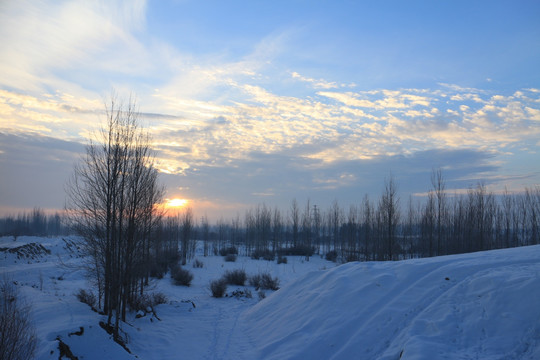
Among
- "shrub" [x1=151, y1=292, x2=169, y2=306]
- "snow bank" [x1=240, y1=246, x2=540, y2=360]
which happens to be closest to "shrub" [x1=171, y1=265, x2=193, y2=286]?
"shrub" [x1=151, y1=292, x2=169, y2=306]

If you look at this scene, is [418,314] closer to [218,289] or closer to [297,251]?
[218,289]

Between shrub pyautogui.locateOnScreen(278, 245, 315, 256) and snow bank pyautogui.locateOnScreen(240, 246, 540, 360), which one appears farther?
shrub pyautogui.locateOnScreen(278, 245, 315, 256)

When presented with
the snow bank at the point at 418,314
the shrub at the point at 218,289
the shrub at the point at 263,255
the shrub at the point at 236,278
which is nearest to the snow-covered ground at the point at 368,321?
the snow bank at the point at 418,314

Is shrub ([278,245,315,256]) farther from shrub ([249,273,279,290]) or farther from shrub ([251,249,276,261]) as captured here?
shrub ([249,273,279,290])

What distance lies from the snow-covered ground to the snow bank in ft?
0.07

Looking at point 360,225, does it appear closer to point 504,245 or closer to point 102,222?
point 504,245

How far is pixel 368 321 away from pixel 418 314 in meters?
1.09

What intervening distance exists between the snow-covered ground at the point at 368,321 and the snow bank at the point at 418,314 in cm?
2

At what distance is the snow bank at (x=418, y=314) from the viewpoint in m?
5.45

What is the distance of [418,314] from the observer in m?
6.82

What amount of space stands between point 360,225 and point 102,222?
3782cm

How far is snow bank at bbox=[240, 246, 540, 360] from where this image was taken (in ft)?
Answer: 17.9

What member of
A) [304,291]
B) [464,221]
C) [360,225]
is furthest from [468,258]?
[360,225]

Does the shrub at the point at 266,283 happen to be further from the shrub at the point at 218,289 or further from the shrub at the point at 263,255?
the shrub at the point at 263,255
